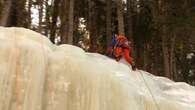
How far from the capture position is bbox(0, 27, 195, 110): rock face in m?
6.91

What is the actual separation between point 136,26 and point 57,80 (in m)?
12.6

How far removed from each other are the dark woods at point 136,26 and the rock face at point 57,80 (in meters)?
6.94

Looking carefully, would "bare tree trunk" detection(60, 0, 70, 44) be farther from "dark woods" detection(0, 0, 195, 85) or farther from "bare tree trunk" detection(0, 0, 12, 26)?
"bare tree trunk" detection(0, 0, 12, 26)

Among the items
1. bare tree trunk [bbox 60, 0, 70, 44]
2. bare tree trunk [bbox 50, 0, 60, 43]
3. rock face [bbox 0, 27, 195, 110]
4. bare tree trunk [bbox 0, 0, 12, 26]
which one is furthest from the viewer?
bare tree trunk [bbox 50, 0, 60, 43]

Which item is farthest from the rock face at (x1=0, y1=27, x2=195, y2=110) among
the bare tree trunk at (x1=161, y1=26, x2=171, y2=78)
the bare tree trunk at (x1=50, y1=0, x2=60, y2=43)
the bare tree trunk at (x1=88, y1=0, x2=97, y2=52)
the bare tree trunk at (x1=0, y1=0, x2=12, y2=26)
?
the bare tree trunk at (x1=88, y1=0, x2=97, y2=52)

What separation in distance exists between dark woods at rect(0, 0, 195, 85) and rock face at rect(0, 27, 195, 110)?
694 centimetres

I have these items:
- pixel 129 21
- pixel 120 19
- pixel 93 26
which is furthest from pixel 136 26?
pixel 120 19

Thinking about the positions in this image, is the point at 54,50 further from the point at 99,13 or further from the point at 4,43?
the point at 99,13

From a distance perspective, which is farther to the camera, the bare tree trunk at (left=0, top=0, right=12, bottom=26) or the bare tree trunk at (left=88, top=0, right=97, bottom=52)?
the bare tree trunk at (left=88, top=0, right=97, bottom=52)

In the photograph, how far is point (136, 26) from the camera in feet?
64.4

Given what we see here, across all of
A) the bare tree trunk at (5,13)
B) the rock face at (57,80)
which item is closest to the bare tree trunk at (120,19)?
the bare tree trunk at (5,13)

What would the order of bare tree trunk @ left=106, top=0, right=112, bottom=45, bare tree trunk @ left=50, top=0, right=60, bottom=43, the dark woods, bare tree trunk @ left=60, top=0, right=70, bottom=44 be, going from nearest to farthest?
bare tree trunk @ left=60, top=0, right=70, bottom=44
the dark woods
bare tree trunk @ left=106, top=0, right=112, bottom=45
bare tree trunk @ left=50, top=0, right=60, bottom=43

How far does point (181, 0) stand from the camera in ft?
55.5

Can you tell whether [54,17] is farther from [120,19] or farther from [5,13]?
[5,13]
